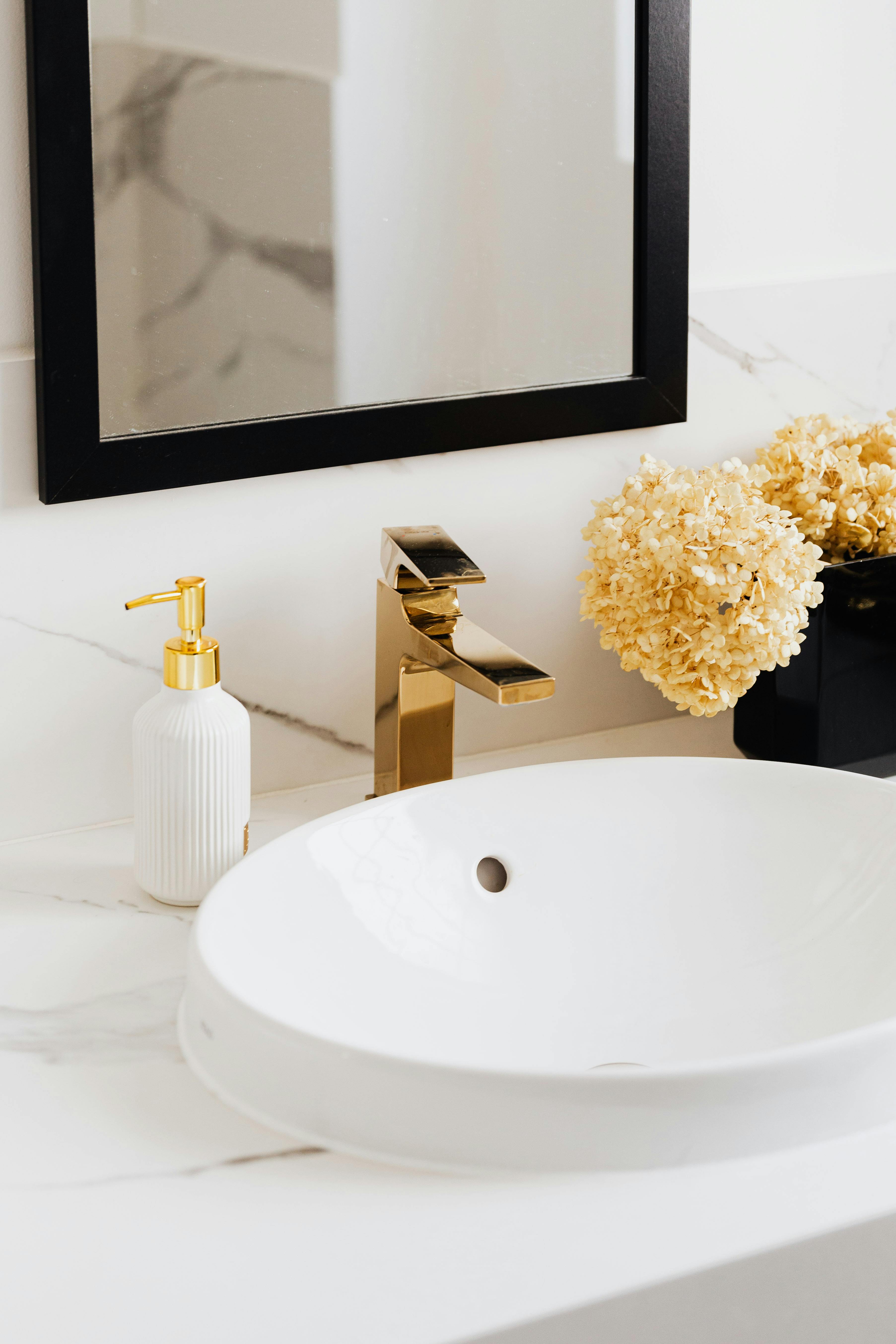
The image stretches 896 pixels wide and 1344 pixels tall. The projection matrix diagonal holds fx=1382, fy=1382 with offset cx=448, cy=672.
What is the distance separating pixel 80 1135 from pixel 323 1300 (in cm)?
17

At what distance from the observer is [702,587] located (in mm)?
969

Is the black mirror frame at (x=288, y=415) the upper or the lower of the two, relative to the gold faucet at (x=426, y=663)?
upper

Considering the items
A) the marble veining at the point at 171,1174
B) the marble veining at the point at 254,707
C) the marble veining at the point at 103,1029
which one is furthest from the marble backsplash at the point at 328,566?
the marble veining at the point at 171,1174

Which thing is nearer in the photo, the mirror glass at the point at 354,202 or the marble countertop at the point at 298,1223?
the marble countertop at the point at 298,1223

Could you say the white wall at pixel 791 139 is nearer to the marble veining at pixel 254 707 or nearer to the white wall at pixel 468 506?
the white wall at pixel 468 506

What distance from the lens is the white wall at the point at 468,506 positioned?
0.98 metres

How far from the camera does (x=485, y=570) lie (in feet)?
3.73

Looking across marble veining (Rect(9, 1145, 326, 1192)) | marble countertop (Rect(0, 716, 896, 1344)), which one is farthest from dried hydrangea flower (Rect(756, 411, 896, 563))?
marble veining (Rect(9, 1145, 326, 1192))

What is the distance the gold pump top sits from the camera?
2.87 ft

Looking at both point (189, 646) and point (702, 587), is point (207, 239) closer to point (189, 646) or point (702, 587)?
point (189, 646)

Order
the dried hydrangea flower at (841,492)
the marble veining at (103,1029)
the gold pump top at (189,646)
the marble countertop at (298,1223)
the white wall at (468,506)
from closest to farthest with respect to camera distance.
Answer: the marble countertop at (298,1223) < the marble veining at (103,1029) < the gold pump top at (189,646) < the white wall at (468,506) < the dried hydrangea flower at (841,492)

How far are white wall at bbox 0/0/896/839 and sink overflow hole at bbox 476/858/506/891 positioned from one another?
21cm

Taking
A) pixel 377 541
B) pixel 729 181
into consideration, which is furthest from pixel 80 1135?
pixel 729 181

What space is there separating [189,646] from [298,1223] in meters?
0.38
